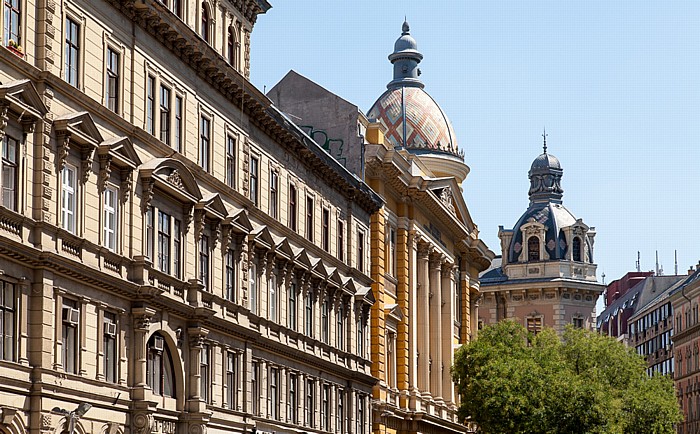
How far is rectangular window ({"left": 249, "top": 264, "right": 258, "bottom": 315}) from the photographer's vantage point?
51263 mm

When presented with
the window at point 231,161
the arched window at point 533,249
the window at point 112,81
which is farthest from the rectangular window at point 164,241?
the arched window at point 533,249

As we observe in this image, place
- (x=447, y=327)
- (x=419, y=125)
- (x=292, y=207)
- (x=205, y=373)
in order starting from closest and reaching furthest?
(x=205, y=373)
(x=292, y=207)
(x=447, y=327)
(x=419, y=125)

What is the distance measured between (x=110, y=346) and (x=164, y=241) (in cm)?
536

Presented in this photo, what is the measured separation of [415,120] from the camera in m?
105

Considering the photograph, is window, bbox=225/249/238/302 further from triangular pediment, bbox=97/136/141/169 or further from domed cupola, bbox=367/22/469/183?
domed cupola, bbox=367/22/469/183

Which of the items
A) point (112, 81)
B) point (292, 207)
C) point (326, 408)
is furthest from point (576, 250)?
point (112, 81)

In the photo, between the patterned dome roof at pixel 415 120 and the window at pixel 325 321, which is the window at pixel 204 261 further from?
the patterned dome roof at pixel 415 120

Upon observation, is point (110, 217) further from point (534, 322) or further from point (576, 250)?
point (576, 250)

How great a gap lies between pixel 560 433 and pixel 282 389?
21441 millimetres

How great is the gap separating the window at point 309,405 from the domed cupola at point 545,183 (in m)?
94.4

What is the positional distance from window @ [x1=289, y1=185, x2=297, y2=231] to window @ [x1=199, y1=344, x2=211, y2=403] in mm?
11517

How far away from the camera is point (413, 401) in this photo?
8281 centimetres

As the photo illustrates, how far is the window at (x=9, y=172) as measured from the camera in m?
32.8

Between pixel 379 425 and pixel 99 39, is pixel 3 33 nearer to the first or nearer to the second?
pixel 99 39
